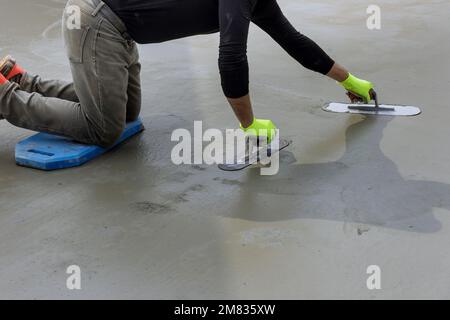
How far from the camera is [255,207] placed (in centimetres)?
231

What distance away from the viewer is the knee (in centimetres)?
273

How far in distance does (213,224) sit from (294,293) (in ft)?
1.55

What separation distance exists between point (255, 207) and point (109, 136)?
80cm

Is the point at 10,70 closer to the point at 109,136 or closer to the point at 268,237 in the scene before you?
the point at 109,136

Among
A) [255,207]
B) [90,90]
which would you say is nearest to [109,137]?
[90,90]

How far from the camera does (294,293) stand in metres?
1.84

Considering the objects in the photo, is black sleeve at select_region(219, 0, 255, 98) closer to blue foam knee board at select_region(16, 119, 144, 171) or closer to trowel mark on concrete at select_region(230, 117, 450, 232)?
trowel mark on concrete at select_region(230, 117, 450, 232)

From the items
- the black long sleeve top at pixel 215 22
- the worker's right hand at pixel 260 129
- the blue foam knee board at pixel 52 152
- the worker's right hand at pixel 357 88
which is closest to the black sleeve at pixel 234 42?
the black long sleeve top at pixel 215 22

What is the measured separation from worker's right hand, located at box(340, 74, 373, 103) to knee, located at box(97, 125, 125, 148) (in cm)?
111

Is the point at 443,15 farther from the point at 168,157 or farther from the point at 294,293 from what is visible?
the point at 294,293

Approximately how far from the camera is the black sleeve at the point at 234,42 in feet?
7.83

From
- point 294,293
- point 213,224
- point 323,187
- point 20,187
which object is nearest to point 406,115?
point 323,187

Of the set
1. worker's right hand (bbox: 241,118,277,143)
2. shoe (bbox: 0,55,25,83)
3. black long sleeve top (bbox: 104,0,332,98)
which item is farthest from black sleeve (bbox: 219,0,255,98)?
shoe (bbox: 0,55,25,83)

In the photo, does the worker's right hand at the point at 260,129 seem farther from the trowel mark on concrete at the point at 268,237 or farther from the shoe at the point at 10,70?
the shoe at the point at 10,70
